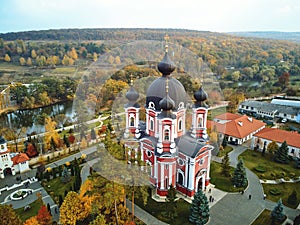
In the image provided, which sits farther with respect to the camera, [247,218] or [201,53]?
[201,53]

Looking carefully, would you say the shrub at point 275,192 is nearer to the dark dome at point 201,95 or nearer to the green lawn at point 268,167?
the green lawn at point 268,167

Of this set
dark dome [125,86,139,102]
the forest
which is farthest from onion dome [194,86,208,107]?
the forest

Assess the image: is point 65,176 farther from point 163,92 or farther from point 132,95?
point 163,92

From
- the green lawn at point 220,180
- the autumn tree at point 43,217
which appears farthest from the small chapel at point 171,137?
the autumn tree at point 43,217

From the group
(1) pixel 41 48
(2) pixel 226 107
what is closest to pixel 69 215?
(2) pixel 226 107

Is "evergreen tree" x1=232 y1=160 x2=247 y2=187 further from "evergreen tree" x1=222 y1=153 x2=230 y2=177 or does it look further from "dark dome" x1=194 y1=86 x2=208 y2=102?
"dark dome" x1=194 y1=86 x2=208 y2=102

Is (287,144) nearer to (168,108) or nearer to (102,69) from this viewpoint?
(168,108)
